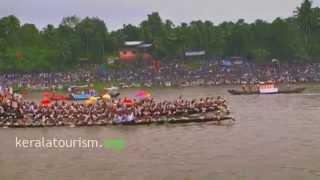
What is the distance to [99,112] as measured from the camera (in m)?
45.3

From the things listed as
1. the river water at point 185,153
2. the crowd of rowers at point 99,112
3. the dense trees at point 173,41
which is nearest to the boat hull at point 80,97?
the crowd of rowers at point 99,112

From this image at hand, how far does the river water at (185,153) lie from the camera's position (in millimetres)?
31172

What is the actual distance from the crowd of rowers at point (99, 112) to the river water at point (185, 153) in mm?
976

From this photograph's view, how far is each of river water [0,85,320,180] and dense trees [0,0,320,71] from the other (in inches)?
2092

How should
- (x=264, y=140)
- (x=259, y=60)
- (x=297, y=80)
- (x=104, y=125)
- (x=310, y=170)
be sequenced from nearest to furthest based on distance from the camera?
(x=310, y=170)
(x=264, y=140)
(x=104, y=125)
(x=297, y=80)
(x=259, y=60)

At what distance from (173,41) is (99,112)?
59.6 metres

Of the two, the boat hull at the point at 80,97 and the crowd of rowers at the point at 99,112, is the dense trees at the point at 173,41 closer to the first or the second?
the boat hull at the point at 80,97

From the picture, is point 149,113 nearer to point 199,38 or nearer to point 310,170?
point 310,170

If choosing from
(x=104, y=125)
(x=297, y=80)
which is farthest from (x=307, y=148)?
(x=297, y=80)

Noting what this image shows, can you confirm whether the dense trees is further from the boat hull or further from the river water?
the river water

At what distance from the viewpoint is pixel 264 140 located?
3834cm

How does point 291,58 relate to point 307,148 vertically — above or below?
above

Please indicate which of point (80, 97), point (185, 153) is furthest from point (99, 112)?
point (80, 97)

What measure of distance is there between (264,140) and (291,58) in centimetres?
6362
